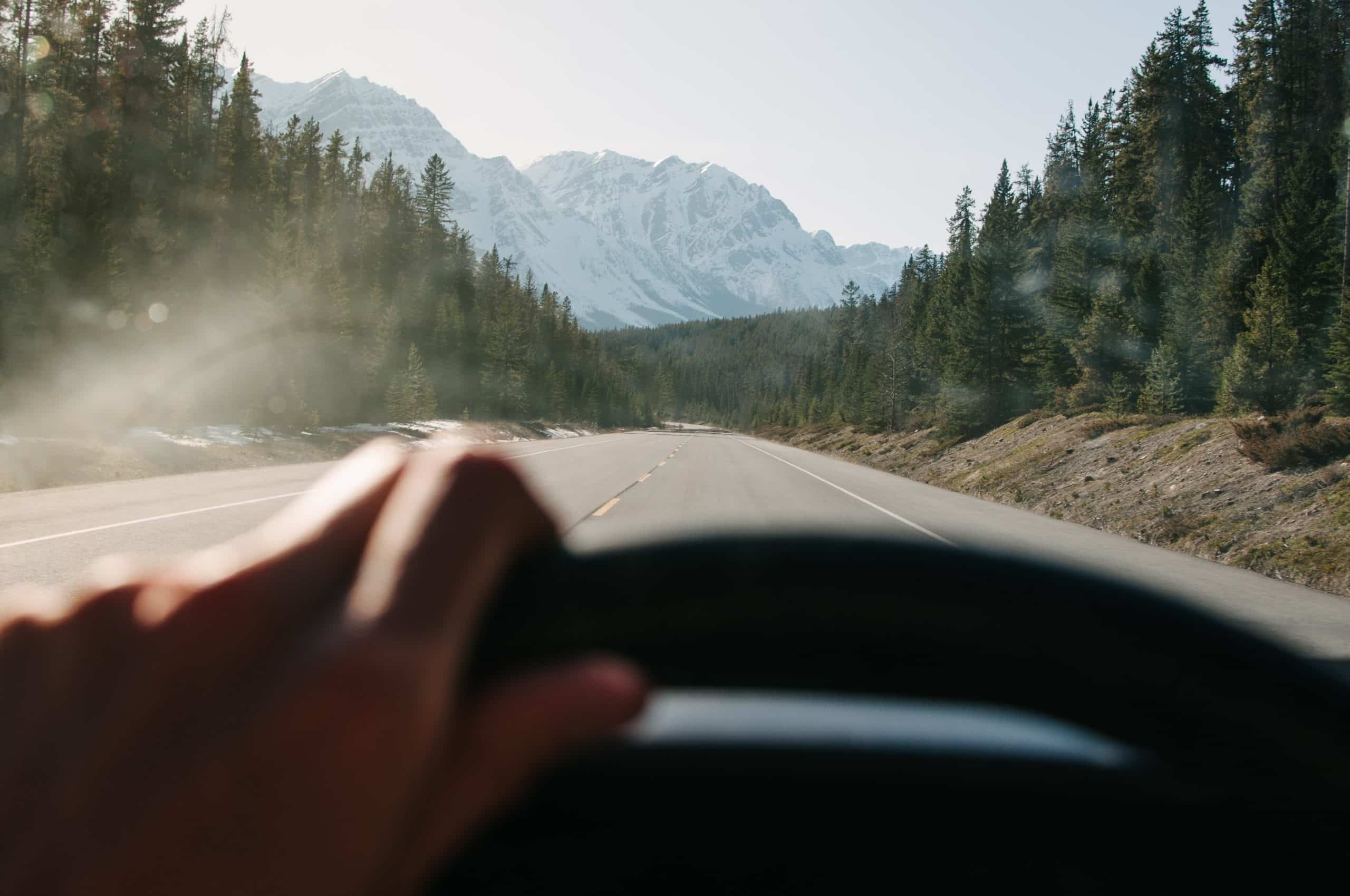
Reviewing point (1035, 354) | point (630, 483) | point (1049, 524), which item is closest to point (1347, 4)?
point (1035, 354)

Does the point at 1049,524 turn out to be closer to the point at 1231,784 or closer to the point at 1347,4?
the point at 1231,784

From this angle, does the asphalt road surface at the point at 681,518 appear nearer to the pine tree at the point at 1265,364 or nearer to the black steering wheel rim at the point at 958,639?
the black steering wheel rim at the point at 958,639

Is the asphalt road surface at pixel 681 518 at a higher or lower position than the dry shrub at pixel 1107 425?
lower

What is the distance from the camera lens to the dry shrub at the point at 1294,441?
1432 centimetres

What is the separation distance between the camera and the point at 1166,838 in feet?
1.89

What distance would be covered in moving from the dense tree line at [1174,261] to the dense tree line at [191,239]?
111 feet

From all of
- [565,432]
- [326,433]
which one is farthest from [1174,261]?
[565,432]

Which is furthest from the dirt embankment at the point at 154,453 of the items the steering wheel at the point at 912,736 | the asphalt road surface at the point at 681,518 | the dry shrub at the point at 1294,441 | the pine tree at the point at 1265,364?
the pine tree at the point at 1265,364

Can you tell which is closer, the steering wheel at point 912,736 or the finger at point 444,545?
the finger at point 444,545

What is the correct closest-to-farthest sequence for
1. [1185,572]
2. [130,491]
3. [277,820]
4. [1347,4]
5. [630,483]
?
[277,820] → [1185,572] → [130,491] → [630,483] → [1347,4]

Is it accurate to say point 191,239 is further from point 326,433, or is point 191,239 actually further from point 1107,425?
point 1107,425

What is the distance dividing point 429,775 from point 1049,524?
1684 centimetres

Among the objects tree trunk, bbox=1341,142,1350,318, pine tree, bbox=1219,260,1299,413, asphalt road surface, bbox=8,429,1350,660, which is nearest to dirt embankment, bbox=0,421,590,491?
asphalt road surface, bbox=8,429,1350,660

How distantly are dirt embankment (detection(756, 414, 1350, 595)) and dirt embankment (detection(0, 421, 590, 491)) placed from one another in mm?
11672
